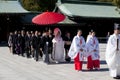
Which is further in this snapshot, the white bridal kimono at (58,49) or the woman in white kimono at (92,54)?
the white bridal kimono at (58,49)

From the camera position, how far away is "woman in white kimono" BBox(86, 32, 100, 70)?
52.7 feet

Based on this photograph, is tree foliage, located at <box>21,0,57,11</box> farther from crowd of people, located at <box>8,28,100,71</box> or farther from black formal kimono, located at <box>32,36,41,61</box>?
black formal kimono, located at <box>32,36,41,61</box>

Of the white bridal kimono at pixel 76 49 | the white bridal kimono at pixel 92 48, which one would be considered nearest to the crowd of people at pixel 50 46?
the white bridal kimono at pixel 76 49

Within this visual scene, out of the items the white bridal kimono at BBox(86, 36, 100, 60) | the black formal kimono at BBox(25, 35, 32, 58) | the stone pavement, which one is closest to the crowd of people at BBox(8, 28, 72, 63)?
the black formal kimono at BBox(25, 35, 32, 58)

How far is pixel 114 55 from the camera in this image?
13.8m

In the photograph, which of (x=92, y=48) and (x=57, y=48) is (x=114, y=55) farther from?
(x=57, y=48)

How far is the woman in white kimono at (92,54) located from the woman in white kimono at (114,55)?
2.24 metres

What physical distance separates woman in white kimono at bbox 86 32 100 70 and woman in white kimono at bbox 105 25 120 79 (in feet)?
7.34

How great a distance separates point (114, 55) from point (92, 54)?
246 cm

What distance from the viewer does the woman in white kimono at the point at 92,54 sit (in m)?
16.1

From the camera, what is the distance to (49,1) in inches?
2156

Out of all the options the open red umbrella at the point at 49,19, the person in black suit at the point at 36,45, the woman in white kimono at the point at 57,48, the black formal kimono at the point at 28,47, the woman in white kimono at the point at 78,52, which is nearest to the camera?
the woman in white kimono at the point at 78,52

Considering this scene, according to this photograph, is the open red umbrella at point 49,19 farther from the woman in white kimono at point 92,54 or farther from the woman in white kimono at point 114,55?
the woman in white kimono at point 114,55

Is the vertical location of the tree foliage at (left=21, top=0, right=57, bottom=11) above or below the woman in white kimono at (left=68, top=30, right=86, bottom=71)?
below
